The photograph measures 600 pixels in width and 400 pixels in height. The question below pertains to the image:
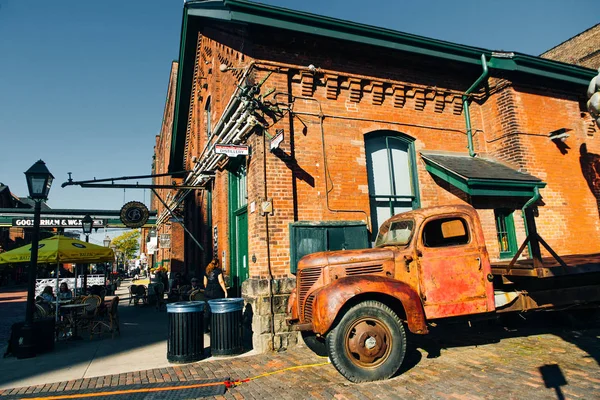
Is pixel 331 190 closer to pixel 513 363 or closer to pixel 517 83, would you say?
pixel 513 363

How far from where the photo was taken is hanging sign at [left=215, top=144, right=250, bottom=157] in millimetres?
7730

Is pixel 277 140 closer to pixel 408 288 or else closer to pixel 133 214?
pixel 408 288

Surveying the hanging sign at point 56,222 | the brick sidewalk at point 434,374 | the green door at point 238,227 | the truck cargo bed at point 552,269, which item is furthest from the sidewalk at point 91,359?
the hanging sign at point 56,222

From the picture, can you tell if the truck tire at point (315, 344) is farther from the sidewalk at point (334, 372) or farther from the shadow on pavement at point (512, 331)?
the shadow on pavement at point (512, 331)

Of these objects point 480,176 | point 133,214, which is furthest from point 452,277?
point 133,214

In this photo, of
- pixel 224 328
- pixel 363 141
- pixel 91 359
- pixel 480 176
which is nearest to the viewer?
pixel 224 328

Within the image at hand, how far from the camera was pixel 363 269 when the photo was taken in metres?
5.77

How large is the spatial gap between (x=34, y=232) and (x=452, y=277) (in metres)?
8.24

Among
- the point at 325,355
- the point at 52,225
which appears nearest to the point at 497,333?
the point at 325,355

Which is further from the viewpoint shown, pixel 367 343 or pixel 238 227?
pixel 238 227

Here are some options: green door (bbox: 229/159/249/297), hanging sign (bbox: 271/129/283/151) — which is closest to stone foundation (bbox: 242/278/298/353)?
green door (bbox: 229/159/249/297)

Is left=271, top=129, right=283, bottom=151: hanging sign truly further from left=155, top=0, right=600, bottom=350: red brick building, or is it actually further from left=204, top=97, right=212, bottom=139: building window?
left=204, top=97, right=212, bottom=139: building window

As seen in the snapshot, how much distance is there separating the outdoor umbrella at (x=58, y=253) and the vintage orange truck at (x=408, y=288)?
675cm

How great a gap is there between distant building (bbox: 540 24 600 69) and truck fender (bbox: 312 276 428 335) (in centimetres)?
2495
